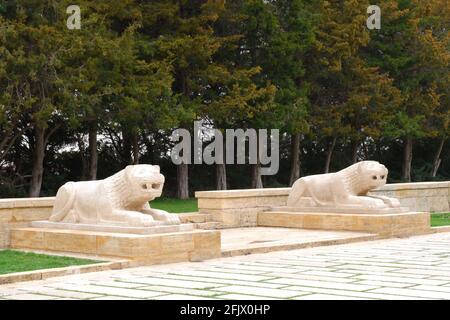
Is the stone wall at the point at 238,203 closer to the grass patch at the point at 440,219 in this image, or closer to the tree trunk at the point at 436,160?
the grass patch at the point at 440,219

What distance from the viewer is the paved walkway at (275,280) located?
897 centimetres

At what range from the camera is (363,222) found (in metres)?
16.3

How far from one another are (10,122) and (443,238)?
486 inches

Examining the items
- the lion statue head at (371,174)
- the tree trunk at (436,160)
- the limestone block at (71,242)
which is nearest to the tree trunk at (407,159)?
the tree trunk at (436,160)

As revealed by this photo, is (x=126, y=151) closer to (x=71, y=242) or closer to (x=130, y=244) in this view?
(x=71, y=242)

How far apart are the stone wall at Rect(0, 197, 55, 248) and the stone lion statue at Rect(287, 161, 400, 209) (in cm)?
610

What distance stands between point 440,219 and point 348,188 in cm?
444

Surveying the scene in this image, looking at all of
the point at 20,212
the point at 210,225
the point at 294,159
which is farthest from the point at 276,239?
the point at 294,159

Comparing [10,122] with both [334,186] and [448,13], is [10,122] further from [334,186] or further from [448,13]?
[448,13]

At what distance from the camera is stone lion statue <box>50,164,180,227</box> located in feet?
41.4

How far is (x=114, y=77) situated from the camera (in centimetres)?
2377

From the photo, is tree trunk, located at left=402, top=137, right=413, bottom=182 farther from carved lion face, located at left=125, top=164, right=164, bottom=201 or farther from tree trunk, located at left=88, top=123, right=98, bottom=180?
carved lion face, located at left=125, top=164, right=164, bottom=201

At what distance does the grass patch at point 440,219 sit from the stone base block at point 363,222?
1786 millimetres

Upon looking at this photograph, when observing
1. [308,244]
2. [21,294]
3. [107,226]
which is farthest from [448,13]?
[21,294]
